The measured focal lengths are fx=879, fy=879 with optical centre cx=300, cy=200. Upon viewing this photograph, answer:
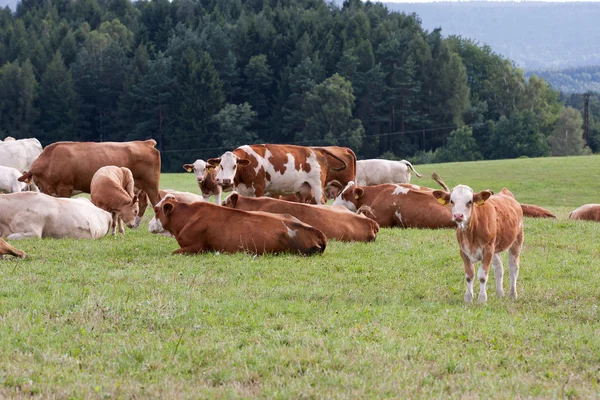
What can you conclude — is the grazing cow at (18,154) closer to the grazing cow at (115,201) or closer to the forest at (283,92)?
the grazing cow at (115,201)

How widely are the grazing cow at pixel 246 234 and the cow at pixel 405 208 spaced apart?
5.11m

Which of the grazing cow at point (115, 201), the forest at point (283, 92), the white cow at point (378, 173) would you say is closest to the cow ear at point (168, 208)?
the grazing cow at point (115, 201)

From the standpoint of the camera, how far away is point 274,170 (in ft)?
63.3

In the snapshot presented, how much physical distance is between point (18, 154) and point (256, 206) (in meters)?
16.0

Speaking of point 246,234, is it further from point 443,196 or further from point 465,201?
point 465,201

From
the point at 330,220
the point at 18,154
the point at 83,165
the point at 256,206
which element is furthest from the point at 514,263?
the point at 18,154

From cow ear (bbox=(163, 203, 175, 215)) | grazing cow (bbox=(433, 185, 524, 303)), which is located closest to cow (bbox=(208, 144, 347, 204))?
cow ear (bbox=(163, 203, 175, 215))

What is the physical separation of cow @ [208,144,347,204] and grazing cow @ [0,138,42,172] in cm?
1119

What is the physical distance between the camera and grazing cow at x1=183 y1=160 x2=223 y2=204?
20094 mm

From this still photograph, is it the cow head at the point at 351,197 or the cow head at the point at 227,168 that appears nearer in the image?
the cow head at the point at 227,168

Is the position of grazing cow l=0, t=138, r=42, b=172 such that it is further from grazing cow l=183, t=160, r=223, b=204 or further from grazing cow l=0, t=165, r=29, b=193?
grazing cow l=183, t=160, r=223, b=204

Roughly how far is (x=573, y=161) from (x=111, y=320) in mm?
48895

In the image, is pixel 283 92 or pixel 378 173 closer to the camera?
pixel 378 173

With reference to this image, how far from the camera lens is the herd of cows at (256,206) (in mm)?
10211
